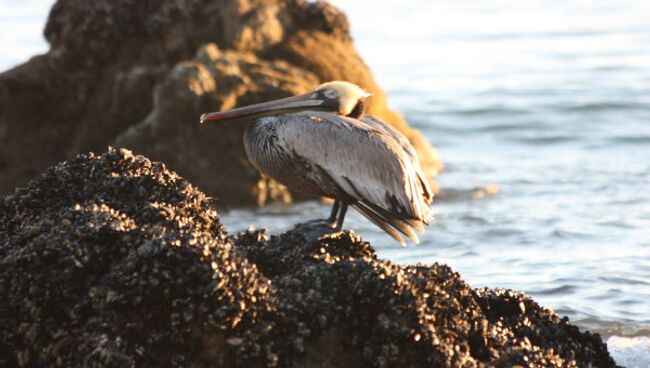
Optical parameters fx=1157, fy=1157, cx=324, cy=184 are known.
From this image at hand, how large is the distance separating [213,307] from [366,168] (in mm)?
2049

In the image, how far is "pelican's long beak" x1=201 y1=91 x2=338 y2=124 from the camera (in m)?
7.15

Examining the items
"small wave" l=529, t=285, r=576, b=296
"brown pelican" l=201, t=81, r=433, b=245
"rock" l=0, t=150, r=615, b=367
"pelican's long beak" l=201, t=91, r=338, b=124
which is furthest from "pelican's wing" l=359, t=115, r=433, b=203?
"small wave" l=529, t=285, r=576, b=296

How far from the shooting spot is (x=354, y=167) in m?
6.66

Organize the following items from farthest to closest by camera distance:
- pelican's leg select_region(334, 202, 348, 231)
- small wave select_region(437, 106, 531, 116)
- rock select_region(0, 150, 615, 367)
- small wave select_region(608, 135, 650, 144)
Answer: small wave select_region(437, 106, 531, 116) < small wave select_region(608, 135, 650, 144) < pelican's leg select_region(334, 202, 348, 231) < rock select_region(0, 150, 615, 367)

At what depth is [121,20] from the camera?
11680 mm

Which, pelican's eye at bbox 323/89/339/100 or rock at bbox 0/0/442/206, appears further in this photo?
rock at bbox 0/0/442/206

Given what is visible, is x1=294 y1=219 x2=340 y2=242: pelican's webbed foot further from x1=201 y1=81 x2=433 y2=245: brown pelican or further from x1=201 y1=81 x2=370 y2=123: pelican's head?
x1=201 y1=81 x2=370 y2=123: pelican's head

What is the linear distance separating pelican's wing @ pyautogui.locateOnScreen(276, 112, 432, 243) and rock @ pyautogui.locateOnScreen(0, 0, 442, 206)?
14.3ft

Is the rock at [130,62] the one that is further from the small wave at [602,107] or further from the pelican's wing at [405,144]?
the small wave at [602,107]

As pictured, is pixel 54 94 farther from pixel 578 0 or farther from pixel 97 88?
pixel 578 0

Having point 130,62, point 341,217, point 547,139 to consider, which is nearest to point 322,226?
point 341,217

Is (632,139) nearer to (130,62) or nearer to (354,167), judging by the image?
(130,62)

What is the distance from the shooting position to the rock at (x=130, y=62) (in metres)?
11.4

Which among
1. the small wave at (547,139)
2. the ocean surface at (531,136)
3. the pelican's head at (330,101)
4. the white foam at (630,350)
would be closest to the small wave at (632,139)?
the ocean surface at (531,136)
